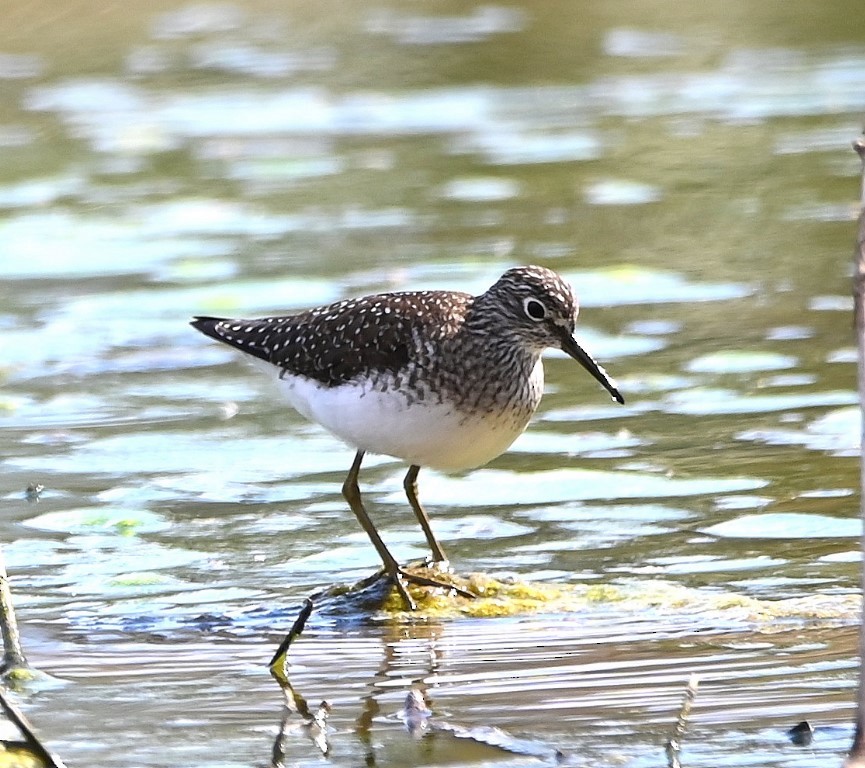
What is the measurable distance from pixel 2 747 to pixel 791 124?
1336cm

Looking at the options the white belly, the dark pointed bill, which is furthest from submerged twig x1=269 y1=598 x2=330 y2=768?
the dark pointed bill

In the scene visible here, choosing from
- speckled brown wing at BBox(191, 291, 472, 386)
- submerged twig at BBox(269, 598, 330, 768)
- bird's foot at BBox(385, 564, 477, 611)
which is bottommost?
bird's foot at BBox(385, 564, 477, 611)

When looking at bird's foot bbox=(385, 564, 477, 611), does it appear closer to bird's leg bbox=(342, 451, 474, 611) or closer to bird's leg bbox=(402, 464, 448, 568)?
bird's leg bbox=(342, 451, 474, 611)

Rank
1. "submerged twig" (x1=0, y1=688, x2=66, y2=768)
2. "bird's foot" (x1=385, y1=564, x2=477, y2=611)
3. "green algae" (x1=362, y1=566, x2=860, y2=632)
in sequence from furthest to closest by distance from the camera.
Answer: "bird's foot" (x1=385, y1=564, x2=477, y2=611), "green algae" (x1=362, y1=566, x2=860, y2=632), "submerged twig" (x1=0, y1=688, x2=66, y2=768)

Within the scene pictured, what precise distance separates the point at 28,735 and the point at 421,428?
118 inches

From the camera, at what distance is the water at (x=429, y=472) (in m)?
6.16

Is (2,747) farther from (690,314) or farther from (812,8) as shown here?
(812,8)

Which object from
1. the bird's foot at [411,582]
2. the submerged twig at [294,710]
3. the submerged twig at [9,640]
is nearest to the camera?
the submerged twig at [294,710]

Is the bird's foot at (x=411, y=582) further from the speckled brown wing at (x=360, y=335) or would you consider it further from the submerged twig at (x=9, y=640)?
the submerged twig at (x=9, y=640)

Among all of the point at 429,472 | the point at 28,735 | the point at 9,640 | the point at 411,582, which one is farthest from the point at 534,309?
the point at 28,735

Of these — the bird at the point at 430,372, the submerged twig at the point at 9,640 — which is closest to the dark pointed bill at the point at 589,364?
the bird at the point at 430,372

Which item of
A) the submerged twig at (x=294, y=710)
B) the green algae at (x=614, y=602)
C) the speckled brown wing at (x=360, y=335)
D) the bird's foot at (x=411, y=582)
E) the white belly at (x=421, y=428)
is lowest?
the green algae at (x=614, y=602)

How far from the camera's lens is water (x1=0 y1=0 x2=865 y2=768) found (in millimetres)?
6160

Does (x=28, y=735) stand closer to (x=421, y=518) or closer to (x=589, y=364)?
(x=421, y=518)
